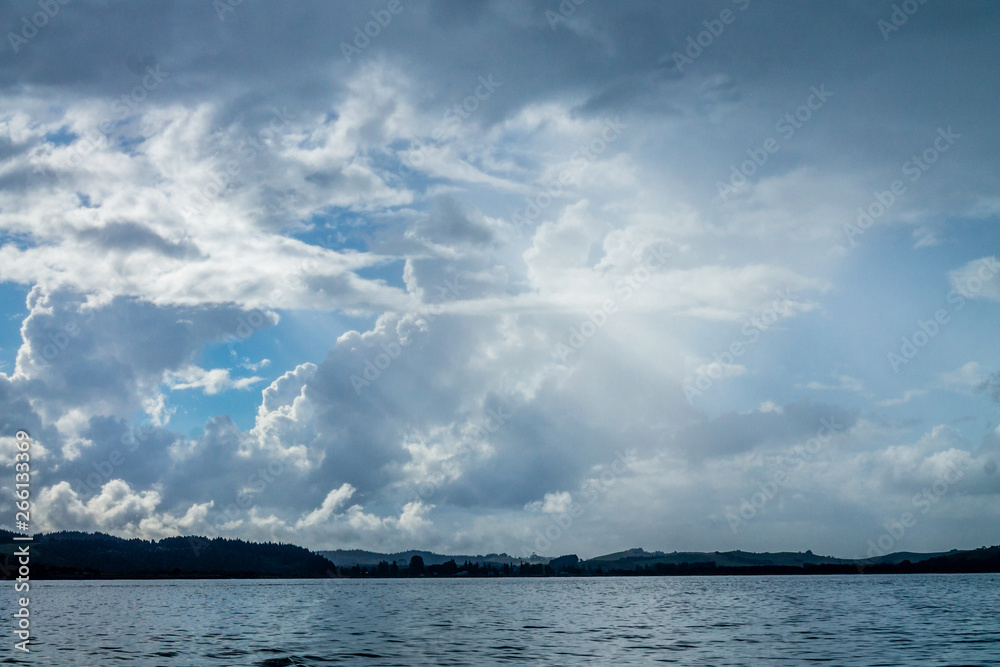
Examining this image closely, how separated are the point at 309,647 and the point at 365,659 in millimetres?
13913

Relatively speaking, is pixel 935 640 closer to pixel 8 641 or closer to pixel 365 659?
pixel 365 659

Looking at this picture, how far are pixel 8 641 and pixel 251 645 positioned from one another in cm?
2675

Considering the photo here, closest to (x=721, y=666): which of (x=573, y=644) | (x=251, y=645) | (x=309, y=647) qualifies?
(x=573, y=644)

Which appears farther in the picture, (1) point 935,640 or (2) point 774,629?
(2) point 774,629

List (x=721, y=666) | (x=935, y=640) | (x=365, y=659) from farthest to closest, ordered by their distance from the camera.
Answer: (x=935, y=640)
(x=365, y=659)
(x=721, y=666)

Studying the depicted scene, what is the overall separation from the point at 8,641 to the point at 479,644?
50.6 m

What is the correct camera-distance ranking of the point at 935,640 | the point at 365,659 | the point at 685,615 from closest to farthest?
the point at 365,659
the point at 935,640
the point at 685,615

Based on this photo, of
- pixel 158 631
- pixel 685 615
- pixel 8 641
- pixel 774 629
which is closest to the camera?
pixel 8 641

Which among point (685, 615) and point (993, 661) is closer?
point (993, 661)

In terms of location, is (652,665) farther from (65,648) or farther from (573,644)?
(65,648)

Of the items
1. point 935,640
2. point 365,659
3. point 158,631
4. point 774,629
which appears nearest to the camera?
point 365,659

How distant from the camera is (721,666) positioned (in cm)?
5897

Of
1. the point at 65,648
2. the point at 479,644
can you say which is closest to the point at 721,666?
the point at 479,644

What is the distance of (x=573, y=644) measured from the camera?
7650cm
